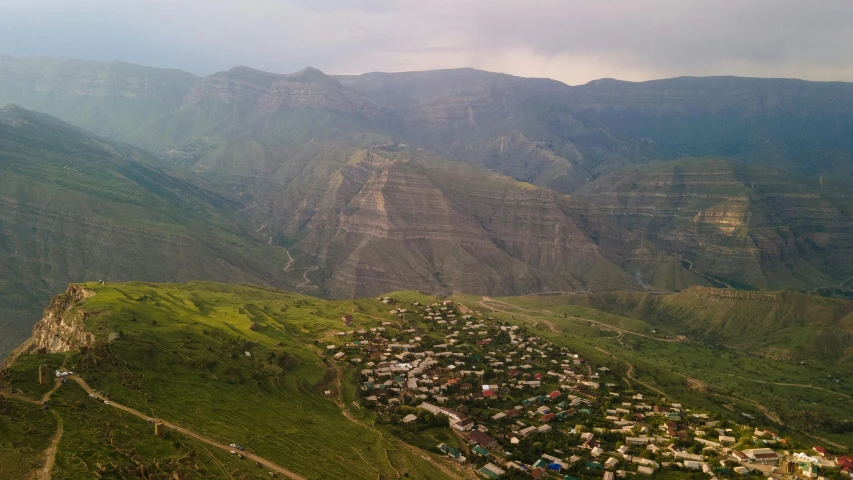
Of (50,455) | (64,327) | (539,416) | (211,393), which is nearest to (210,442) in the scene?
(50,455)

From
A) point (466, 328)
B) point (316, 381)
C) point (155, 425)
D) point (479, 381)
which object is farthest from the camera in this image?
point (466, 328)

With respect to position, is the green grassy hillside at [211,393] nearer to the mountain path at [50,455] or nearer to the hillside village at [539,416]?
the mountain path at [50,455]

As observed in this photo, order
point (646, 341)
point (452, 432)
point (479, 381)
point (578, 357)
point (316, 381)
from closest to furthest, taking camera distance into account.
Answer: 1. point (452, 432)
2. point (316, 381)
3. point (479, 381)
4. point (578, 357)
5. point (646, 341)

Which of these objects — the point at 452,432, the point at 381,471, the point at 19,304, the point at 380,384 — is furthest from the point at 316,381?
the point at 19,304

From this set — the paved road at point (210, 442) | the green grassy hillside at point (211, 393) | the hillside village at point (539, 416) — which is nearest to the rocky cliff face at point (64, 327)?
the green grassy hillside at point (211, 393)

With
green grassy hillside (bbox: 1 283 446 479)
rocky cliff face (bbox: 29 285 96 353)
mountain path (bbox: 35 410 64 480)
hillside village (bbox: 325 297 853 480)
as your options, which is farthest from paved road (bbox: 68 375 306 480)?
hillside village (bbox: 325 297 853 480)

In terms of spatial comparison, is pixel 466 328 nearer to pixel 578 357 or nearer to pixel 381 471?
pixel 578 357

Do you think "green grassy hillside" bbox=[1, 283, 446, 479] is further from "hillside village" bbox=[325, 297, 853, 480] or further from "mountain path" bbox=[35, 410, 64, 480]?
"hillside village" bbox=[325, 297, 853, 480]
